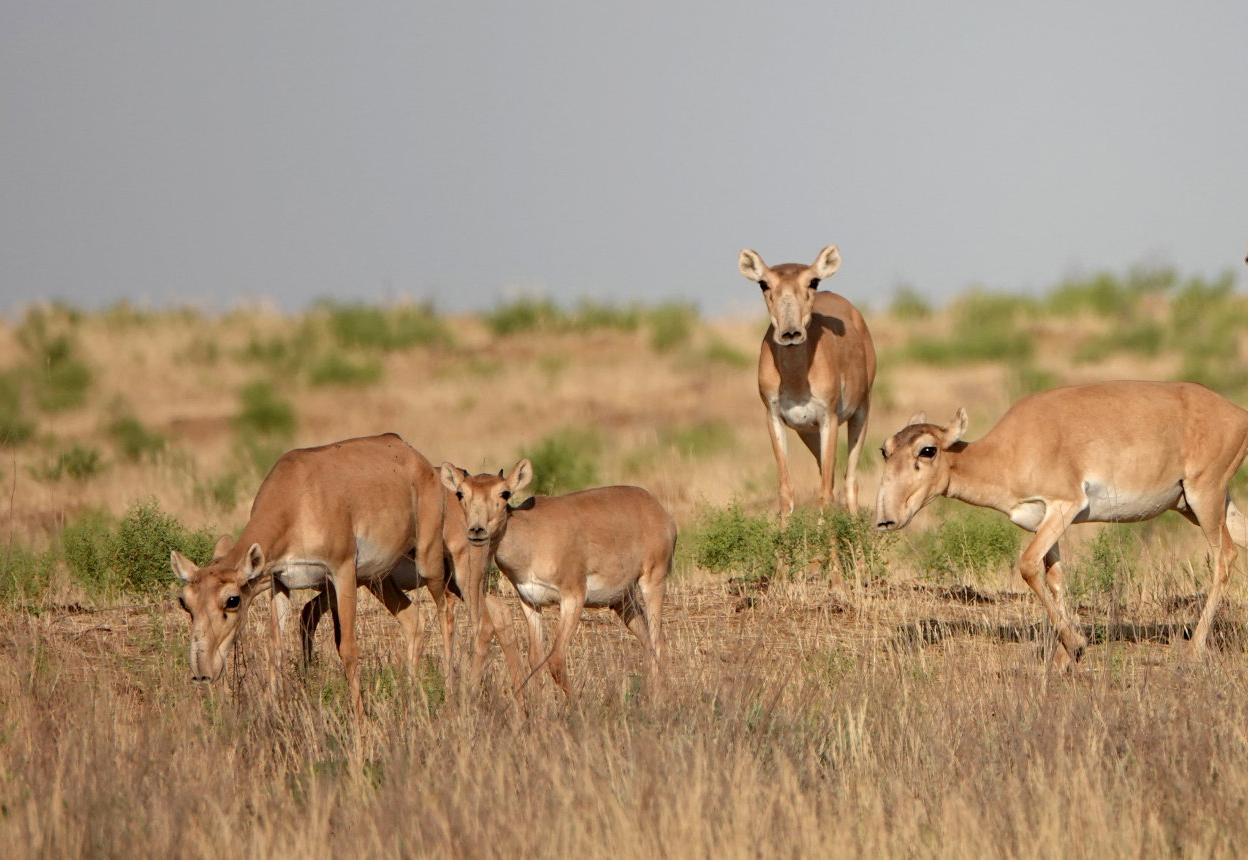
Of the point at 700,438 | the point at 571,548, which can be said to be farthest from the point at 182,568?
the point at 700,438

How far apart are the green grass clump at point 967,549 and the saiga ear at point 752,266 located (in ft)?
9.36

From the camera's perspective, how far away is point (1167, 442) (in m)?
9.89

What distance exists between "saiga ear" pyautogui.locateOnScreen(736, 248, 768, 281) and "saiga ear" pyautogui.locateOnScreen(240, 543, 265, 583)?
6.71 meters

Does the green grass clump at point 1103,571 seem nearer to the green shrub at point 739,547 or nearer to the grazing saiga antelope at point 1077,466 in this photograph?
the grazing saiga antelope at point 1077,466

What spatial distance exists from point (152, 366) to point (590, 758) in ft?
98.2

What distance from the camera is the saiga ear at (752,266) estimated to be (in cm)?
1357

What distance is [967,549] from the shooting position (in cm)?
1315

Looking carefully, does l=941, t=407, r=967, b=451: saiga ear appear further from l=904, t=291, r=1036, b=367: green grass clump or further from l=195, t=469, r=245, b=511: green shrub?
l=904, t=291, r=1036, b=367: green grass clump

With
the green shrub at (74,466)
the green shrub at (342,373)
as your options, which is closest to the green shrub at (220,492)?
the green shrub at (74,466)

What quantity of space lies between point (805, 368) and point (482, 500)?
544cm

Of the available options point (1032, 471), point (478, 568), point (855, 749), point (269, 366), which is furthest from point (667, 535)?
point (269, 366)

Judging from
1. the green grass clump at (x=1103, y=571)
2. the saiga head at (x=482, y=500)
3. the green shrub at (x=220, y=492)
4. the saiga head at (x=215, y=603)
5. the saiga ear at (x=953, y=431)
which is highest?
the saiga ear at (x=953, y=431)

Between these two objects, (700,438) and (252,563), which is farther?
(700,438)

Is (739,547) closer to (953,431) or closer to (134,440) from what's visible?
(953,431)
